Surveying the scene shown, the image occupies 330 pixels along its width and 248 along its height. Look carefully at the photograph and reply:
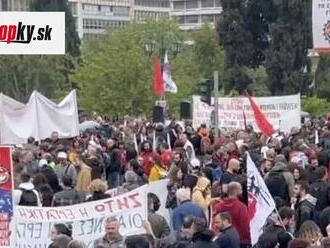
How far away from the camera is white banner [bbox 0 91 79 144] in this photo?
23938mm

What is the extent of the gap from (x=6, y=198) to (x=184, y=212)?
2195mm

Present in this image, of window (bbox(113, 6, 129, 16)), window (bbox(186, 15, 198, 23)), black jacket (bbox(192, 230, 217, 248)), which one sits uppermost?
black jacket (bbox(192, 230, 217, 248))

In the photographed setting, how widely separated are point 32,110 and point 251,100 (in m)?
6.35

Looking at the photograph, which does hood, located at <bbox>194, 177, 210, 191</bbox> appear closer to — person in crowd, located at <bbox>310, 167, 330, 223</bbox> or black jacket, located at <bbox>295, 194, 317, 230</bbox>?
person in crowd, located at <bbox>310, 167, 330, 223</bbox>

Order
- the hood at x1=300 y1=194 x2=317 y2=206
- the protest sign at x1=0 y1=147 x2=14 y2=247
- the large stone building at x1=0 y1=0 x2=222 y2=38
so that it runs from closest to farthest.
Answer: the protest sign at x1=0 y1=147 x2=14 y2=247 < the hood at x1=300 y1=194 x2=317 y2=206 < the large stone building at x1=0 y1=0 x2=222 y2=38

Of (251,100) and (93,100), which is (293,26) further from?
(251,100)

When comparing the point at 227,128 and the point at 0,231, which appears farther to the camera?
the point at 227,128

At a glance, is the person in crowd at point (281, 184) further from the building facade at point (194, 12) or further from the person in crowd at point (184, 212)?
Result: the building facade at point (194, 12)

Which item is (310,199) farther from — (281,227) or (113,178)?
(113,178)

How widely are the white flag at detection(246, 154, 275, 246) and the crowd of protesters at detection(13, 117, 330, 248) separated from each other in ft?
0.39

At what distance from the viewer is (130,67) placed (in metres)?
66.2

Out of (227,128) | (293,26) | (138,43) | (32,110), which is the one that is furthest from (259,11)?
(32,110)

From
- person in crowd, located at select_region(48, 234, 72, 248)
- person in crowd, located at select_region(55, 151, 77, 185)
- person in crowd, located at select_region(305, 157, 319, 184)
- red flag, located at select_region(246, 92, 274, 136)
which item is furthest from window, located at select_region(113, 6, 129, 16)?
person in crowd, located at select_region(48, 234, 72, 248)

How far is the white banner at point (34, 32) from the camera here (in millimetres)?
22875
